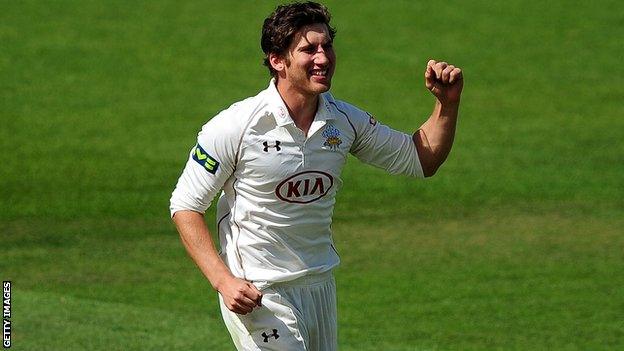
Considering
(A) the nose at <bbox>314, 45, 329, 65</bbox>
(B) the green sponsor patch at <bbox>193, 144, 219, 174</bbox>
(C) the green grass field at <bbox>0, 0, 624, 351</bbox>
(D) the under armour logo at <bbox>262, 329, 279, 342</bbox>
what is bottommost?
(C) the green grass field at <bbox>0, 0, 624, 351</bbox>

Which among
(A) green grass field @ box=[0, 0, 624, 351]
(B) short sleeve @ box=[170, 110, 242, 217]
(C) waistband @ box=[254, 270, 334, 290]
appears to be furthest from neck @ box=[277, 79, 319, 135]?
(A) green grass field @ box=[0, 0, 624, 351]

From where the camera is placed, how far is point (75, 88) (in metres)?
15.9

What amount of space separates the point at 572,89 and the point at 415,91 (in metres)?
1.84

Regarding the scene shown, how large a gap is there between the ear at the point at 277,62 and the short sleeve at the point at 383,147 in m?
0.38

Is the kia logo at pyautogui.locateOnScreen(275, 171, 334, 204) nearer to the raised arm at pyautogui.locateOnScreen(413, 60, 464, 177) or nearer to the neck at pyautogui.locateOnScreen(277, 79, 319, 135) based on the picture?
the neck at pyautogui.locateOnScreen(277, 79, 319, 135)

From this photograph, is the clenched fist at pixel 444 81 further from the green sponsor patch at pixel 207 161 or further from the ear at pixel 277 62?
the green sponsor patch at pixel 207 161

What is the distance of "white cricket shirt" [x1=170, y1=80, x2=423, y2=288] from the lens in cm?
585

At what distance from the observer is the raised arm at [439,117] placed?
6082mm

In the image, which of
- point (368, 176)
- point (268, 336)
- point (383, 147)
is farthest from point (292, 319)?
point (368, 176)

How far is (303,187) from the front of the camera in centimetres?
589

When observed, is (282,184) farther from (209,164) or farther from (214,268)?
(214,268)

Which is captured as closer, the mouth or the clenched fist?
the mouth

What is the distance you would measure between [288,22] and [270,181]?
678 mm

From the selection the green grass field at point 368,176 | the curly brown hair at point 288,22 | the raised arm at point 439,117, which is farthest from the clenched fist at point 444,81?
the green grass field at point 368,176
